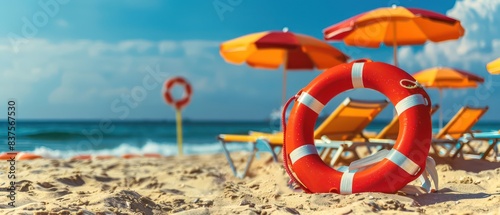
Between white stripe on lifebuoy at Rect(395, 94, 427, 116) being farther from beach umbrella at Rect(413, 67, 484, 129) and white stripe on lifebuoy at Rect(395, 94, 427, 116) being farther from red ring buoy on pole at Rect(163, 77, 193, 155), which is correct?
red ring buoy on pole at Rect(163, 77, 193, 155)

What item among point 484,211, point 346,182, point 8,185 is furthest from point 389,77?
point 8,185

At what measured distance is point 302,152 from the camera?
10.8 feet

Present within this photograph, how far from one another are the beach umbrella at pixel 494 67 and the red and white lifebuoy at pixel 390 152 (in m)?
1.61

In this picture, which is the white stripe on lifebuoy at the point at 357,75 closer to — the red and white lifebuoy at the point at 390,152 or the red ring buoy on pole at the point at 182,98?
the red and white lifebuoy at the point at 390,152

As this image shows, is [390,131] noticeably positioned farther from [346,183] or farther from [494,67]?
[346,183]

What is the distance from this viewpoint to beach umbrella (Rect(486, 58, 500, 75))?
437 centimetres

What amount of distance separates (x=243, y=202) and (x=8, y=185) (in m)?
1.69

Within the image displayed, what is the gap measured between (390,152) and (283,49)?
2.85 metres

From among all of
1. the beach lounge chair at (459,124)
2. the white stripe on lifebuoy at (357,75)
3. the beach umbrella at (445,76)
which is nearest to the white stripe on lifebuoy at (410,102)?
the white stripe on lifebuoy at (357,75)

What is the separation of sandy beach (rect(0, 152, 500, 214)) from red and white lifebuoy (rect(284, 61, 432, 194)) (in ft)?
0.36

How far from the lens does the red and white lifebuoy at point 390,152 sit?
9.84 feet

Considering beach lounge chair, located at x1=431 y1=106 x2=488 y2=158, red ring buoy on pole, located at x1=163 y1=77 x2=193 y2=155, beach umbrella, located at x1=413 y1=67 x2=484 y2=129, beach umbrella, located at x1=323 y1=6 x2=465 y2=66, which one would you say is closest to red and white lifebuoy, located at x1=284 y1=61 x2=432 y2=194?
beach umbrella, located at x1=323 y1=6 x2=465 y2=66

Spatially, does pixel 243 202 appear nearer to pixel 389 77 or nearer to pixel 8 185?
pixel 389 77

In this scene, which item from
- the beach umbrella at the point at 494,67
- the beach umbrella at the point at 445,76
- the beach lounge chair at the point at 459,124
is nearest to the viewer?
the beach umbrella at the point at 494,67
